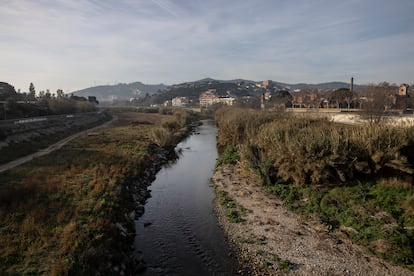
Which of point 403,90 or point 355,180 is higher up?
point 403,90

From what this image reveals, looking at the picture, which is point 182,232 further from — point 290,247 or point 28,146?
point 28,146

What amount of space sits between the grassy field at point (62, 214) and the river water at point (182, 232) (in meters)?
1.77

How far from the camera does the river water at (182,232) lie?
12.2 meters

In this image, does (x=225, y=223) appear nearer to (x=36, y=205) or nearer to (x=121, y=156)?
(x=36, y=205)

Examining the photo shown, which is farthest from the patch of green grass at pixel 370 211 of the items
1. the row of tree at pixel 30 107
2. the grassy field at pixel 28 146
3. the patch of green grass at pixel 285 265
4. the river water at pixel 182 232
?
the row of tree at pixel 30 107

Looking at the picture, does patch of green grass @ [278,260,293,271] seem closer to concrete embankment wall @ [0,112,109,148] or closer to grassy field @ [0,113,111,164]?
grassy field @ [0,113,111,164]

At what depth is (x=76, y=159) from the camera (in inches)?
1104

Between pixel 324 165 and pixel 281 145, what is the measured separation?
11.8 feet

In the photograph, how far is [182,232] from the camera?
15.5m

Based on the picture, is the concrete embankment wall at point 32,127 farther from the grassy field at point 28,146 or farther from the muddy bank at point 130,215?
the muddy bank at point 130,215

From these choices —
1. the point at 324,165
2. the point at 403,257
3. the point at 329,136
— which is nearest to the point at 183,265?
the point at 403,257

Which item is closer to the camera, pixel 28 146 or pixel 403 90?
pixel 28 146

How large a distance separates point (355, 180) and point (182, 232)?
11482 millimetres

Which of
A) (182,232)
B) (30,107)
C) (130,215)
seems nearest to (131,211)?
(130,215)
